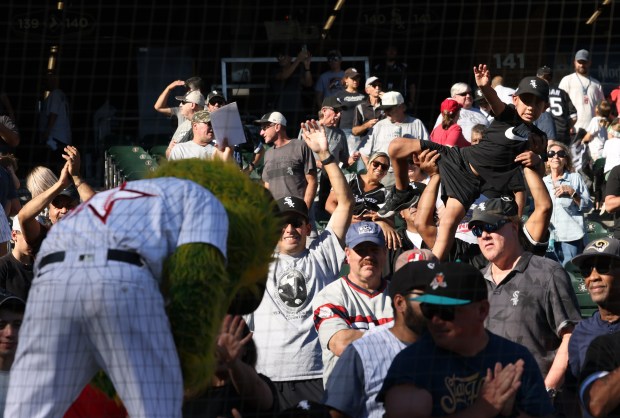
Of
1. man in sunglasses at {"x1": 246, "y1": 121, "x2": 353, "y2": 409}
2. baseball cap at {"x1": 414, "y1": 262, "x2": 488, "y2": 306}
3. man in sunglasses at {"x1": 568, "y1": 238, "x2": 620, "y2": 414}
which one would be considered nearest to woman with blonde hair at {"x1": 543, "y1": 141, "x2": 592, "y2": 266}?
man in sunglasses at {"x1": 246, "y1": 121, "x2": 353, "y2": 409}

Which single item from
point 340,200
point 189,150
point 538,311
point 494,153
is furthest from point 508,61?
point 538,311

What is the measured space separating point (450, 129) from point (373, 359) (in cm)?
557

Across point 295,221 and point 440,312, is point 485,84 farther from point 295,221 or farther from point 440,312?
point 440,312

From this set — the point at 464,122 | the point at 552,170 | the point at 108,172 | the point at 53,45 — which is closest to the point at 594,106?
the point at 464,122

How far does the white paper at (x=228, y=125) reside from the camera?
6.32 meters

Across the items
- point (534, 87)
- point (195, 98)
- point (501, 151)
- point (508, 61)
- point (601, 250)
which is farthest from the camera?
point (508, 61)

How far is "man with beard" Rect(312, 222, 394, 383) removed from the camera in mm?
5113

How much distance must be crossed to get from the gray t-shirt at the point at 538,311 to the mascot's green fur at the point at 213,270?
1.57m

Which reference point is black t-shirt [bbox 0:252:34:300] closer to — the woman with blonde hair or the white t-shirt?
the white t-shirt

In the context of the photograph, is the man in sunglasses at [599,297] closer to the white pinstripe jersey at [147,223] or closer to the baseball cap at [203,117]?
the white pinstripe jersey at [147,223]

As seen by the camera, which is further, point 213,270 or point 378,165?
point 378,165

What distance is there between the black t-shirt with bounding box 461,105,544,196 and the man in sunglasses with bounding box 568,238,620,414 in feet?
6.61

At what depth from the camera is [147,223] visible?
11.7ft

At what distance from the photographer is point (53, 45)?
13898mm
